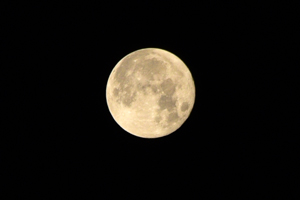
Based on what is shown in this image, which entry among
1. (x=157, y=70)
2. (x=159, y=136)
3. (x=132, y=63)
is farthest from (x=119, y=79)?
(x=159, y=136)

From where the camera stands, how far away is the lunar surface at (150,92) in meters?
4.66

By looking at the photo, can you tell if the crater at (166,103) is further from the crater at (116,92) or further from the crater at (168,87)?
the crater at (116,92)

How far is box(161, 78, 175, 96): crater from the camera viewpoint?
15.3ft

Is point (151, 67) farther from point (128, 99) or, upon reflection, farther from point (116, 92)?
point (116, 92)

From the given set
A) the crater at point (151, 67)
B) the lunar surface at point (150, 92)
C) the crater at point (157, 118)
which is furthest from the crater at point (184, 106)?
the crater at point (151, 67)

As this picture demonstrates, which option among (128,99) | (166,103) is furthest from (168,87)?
(128,99)

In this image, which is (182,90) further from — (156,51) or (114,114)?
(114,114)

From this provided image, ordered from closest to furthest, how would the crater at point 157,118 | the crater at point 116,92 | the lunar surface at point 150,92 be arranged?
the lunar surface at point 150,92, the crater at point 157,118, the crater at point 116,92

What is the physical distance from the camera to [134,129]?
5.14 meters

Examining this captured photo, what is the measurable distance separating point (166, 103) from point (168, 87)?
0.30 meters

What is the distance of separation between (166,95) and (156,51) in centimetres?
101

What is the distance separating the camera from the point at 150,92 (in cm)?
462

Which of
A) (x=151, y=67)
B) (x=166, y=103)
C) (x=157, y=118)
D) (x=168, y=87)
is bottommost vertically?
(x=157, y=118)

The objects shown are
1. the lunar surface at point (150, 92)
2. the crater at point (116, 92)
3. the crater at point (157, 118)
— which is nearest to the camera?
the lunar surface at point (150, 92)
